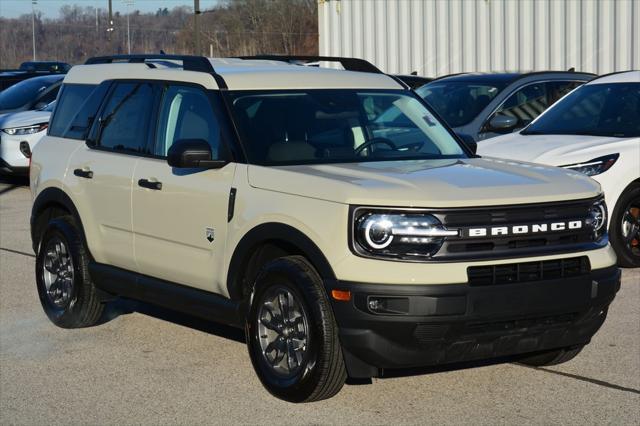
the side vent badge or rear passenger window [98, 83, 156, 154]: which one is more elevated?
rear passenger window [98, 83, 156, 154]

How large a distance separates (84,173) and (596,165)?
440cm

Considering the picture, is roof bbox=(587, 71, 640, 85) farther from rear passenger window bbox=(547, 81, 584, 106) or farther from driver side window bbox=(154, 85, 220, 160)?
driver side window bbox=(154, 85, 220, 160)

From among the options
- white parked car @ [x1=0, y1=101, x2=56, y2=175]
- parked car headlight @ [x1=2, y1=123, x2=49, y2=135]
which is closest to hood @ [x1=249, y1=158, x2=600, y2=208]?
white parked car @ [x1=0, y1=101, x2=56, y2=175]

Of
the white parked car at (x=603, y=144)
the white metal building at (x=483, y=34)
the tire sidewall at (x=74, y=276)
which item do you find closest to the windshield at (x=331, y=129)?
the tire sidewall at (x=74, y=276)

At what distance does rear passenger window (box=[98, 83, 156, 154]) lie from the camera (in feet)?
24.3

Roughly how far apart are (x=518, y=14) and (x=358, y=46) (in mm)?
4745

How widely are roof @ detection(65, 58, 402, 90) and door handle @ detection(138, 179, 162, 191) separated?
64cm

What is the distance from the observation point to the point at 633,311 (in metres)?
8.27

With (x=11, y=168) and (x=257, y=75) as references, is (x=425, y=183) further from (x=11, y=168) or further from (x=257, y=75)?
(x=11, y=168)

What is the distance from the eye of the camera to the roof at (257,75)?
6.96 meters

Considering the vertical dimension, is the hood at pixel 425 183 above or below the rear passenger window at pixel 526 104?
below

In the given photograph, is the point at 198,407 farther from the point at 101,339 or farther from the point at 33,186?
the point at 33,186

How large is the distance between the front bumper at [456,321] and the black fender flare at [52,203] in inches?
107

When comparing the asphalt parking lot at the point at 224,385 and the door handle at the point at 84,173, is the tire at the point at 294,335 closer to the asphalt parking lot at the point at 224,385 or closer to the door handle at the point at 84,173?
the asphalt parking lot at the point at 224,385
